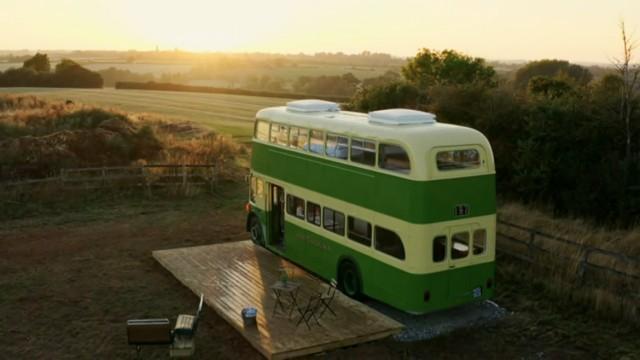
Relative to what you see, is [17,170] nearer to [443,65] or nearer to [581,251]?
[581,251]

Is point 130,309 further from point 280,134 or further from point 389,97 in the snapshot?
point 389,97

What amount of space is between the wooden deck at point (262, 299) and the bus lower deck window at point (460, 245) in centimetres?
202

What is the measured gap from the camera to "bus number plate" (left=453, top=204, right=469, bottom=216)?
12844 millimetres

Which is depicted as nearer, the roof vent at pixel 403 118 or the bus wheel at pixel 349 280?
the roof vent at pixel 403 118

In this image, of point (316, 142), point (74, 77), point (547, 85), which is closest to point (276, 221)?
point (316, 142)

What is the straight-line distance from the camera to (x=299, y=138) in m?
16.5

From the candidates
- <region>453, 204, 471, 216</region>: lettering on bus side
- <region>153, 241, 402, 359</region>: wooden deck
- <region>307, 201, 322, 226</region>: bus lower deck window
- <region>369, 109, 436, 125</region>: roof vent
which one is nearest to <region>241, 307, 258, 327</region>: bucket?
<region>153, 241, 402, 359</region>: wooden deck

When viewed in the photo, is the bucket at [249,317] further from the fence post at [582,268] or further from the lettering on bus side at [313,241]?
the fence post at [582,268]

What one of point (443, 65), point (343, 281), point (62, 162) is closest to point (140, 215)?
point (62, 162)

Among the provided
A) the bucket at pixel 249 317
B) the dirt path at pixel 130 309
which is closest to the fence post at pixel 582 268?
the dirt path at pixel 130 309

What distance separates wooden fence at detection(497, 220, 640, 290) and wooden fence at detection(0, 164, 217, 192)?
1535cm

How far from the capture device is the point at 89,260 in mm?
18656

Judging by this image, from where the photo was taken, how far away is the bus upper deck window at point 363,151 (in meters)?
13.7

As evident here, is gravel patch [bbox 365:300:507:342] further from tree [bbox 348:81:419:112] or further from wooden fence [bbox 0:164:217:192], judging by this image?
tree [bbox 348:81:419:112]
